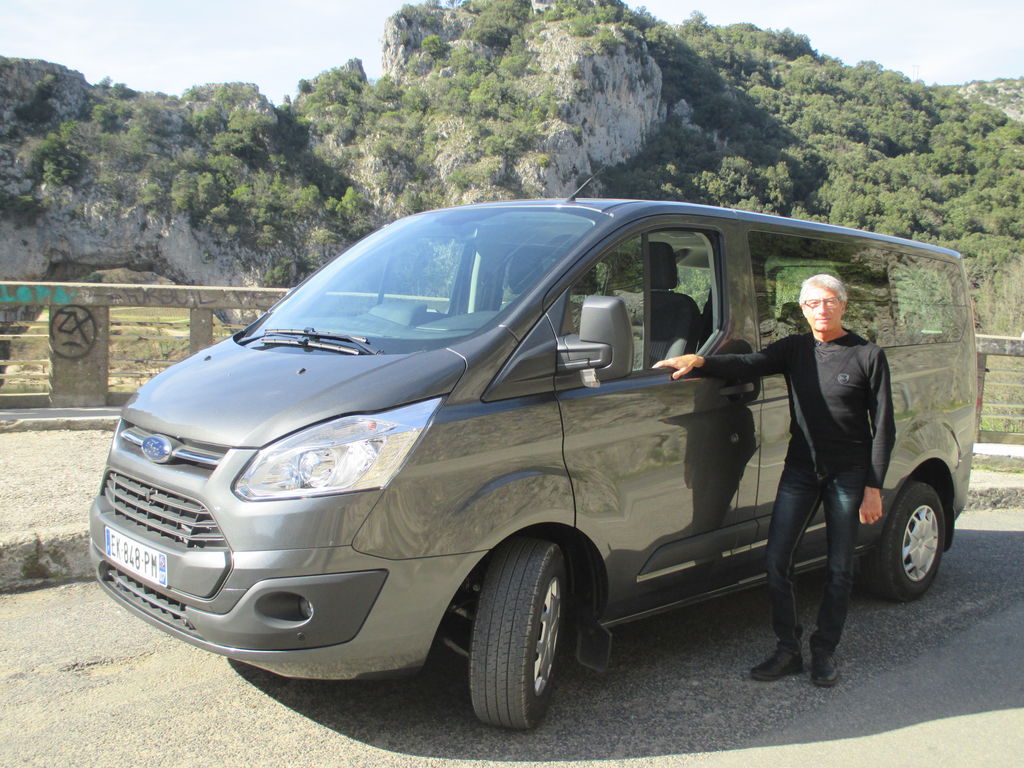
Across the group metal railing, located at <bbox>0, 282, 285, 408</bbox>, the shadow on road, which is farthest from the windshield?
metal railing, located at <bbox>0, 282, 285, 408</bbox>

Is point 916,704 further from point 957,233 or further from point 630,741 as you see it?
point 957,233

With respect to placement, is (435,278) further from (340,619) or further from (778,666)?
(778,666)

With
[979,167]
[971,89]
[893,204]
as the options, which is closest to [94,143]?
[893,204]

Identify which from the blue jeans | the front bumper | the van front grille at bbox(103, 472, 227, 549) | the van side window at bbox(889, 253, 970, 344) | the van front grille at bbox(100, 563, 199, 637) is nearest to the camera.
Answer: the front bumper

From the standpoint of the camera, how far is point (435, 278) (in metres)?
3.49

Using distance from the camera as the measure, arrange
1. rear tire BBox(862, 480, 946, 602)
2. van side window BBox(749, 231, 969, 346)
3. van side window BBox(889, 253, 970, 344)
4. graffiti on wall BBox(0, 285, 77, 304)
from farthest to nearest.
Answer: graffiti on wall BBox(0, 285, 77, 304)
van side window BBox(889, 253, 970, 344)
rear tire BBox(862, 480, 946, 602)
van side window BBox(749, 231, 969, 346)

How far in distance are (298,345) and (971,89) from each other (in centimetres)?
17767

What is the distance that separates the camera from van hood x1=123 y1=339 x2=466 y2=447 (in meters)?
2.65

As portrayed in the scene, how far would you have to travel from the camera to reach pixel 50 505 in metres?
5.16

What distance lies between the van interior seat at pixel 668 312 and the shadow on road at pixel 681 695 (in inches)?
54.0

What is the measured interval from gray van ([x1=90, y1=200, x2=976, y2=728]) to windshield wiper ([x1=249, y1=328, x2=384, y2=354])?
1 cm

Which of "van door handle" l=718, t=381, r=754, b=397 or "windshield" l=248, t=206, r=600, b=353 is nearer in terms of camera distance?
"windshield" l=248, t=206, r=600, b=353

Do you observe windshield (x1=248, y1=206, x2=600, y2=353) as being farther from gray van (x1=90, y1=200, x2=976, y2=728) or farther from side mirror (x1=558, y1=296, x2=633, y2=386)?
side mirror (x1=558, y1=296, x2=633, y2=386)

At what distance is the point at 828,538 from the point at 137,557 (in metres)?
2.76
